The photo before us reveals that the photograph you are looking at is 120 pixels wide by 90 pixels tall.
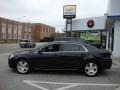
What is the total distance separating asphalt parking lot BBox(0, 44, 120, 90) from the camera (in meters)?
9.09

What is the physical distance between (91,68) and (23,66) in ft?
9.98

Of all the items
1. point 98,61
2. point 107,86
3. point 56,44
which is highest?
point 56,44

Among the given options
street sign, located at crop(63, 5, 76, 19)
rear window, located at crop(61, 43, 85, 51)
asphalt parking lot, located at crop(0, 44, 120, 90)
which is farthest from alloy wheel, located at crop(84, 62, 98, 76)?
street sign, located at crop(63, 5, 76, 19)

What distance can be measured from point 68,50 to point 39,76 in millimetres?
1790

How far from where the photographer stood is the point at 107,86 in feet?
31.0

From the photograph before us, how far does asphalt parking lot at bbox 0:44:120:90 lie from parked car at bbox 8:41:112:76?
36cm

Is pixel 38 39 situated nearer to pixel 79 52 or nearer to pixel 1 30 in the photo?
pixel 1 30

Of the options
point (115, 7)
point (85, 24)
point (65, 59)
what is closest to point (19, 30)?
point (85, 24)

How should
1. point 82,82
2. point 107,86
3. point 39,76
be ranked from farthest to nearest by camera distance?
point 39,76 → point 82,82 → point 107,86

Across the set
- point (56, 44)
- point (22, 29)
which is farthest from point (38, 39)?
point (56, 44)

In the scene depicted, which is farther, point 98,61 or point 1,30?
point 1,30

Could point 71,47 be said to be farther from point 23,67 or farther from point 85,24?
point 85,24

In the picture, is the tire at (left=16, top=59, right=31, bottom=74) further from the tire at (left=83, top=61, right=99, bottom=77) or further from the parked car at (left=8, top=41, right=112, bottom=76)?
the tire at (left=83, top=61, right=99, bottom=77)

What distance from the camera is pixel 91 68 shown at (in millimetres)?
11586
